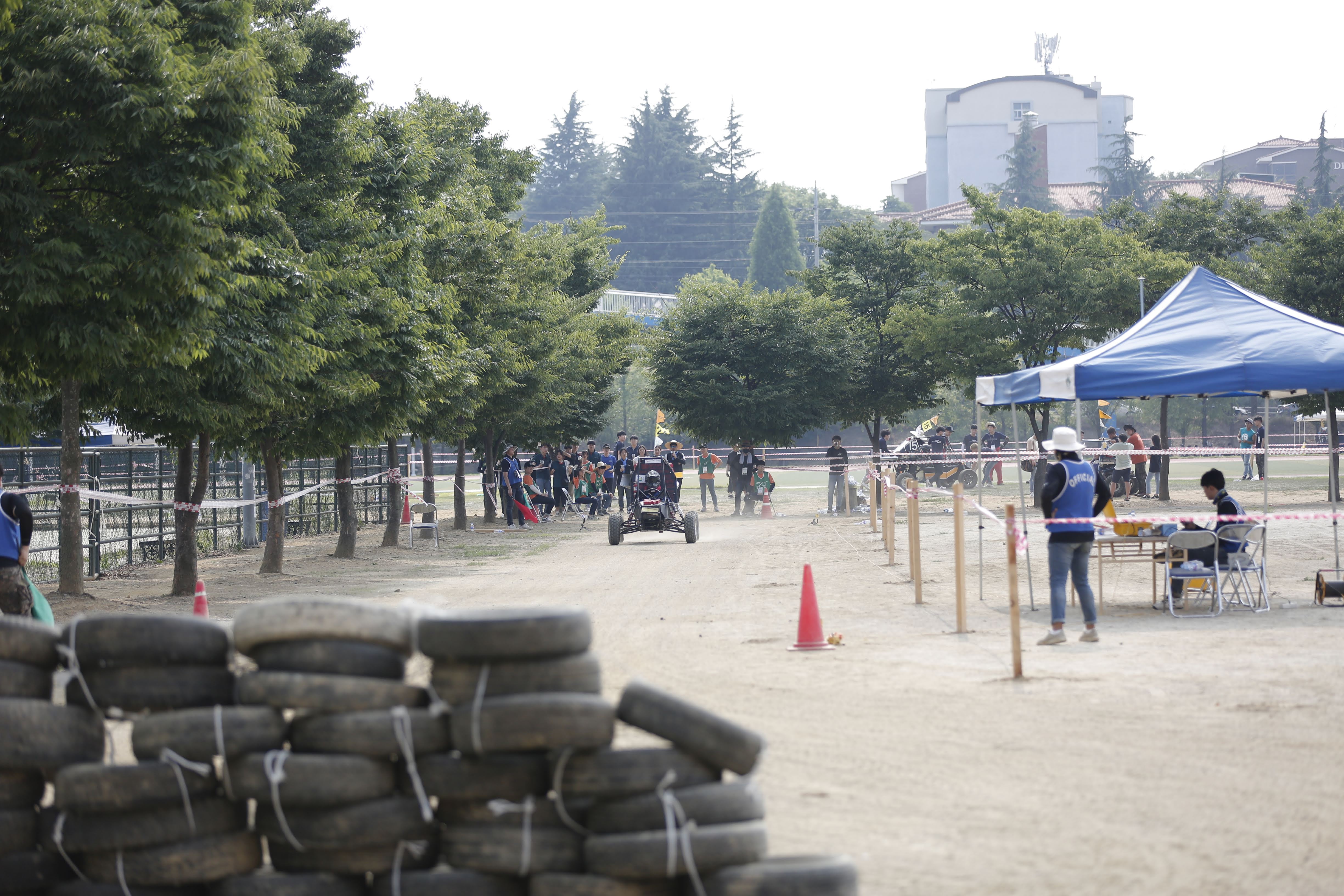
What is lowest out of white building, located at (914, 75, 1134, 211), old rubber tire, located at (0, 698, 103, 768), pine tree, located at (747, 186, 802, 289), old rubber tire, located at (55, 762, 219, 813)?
old rubber tire, located at (55, 762, 219, 813)

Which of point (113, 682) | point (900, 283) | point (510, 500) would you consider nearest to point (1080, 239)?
point (900, 283)

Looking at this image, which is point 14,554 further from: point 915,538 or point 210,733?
point 915,538

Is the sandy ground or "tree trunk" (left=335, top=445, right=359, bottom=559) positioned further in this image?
"tree trunk" (left=335, top=445, right=359, bottom=559)

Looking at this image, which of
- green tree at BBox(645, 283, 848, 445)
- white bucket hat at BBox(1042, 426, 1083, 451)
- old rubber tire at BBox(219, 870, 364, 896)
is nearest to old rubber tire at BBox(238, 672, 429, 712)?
old rubber tire at BBox(219, 870, 364, 896)

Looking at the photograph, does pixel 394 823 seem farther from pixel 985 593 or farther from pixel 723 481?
pixel 723 481

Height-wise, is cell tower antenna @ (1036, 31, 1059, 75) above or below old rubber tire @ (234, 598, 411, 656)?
above

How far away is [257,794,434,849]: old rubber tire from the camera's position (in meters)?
4.64

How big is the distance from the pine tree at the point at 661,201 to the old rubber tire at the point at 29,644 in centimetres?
10968

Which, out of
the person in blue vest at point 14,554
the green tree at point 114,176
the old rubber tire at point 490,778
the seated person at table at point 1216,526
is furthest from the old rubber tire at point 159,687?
the seated person at table at point 1216,526

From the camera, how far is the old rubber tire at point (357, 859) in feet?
15.3

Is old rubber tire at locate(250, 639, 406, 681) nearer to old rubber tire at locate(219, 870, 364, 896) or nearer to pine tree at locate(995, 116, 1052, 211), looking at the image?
old rubber tire at locate(219, 870, 364, 896)

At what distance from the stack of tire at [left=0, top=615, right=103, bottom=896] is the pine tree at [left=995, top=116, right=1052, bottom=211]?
105 metres

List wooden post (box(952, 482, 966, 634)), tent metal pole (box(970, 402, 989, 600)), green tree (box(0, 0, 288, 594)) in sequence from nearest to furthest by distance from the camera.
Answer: green tree (box(0, 0, 288, 594)) → wooden post (box(952, 482, 966, 634)) → tent metal pole (box(970, 402, 989, 600))

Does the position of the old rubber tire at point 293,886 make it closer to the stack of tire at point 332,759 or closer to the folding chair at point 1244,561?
the stack of tire at point 332,759
